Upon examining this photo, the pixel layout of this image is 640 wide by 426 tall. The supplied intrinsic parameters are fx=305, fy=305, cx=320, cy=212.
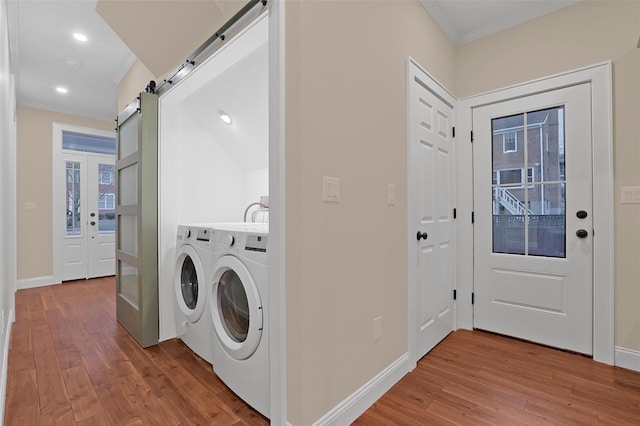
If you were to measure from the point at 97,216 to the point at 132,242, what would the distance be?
3088 mm

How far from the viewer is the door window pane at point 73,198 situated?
470cm

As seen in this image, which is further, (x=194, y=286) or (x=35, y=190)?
(x=35, y=190)

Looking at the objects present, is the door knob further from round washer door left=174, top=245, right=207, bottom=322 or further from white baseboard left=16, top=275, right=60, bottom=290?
white baseboard left=16, top=275, right=60, bottom=290

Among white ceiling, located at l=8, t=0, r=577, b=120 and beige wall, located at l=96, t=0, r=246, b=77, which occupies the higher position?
white ceiling, located at l=8, t=0, r=577, b=120

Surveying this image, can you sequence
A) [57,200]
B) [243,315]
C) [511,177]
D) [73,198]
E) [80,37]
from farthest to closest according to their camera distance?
[73,198], [57,200], [80,37], [511,177], [243,315]

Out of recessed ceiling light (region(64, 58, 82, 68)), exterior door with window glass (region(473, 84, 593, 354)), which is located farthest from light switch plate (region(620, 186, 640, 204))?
recessed ceiling light (region(64, 58, 82, 68))

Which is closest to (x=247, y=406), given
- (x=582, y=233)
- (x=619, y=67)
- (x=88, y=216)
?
(x=582, y=233)

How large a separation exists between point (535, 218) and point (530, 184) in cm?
27

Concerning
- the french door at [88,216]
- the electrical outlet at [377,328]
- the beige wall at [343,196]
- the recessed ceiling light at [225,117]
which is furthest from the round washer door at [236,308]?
the french door at [88,216]

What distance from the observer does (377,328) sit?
1.71 meters

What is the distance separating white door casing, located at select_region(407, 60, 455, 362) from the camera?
2.01 metres

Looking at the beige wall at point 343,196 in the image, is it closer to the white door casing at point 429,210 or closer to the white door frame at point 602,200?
the white door casing at point 429,210

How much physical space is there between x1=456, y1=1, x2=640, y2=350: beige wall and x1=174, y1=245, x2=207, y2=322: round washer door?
2766mm

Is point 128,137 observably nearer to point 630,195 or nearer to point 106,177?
point 106,177
